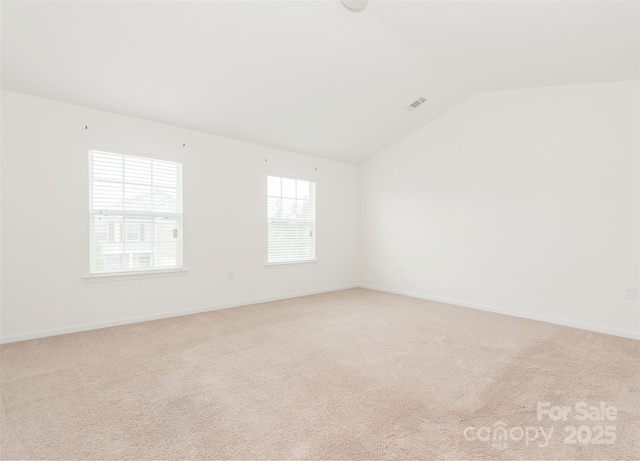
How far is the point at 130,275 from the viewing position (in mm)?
3936

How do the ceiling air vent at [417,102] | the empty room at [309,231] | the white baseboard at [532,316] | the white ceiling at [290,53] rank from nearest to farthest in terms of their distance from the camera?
the empty room at [309,231]
the white ceiling at [290,53]
the white baseboard at [532,316]
the ceiling air vent at [417,102]

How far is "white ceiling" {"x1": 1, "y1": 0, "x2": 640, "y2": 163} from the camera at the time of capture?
8.78ft

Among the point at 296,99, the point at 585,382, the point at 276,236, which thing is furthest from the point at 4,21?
the point at 585,382

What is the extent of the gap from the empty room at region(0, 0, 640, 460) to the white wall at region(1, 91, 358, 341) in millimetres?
22

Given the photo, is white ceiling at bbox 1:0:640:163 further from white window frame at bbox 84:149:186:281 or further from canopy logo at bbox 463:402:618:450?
canopy logo at bbox 463:402:618:450

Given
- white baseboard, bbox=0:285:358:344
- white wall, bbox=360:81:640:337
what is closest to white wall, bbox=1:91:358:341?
white baseboard, bbox=0:285:358:344

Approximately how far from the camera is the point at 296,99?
414cm

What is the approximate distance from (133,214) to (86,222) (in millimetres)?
467

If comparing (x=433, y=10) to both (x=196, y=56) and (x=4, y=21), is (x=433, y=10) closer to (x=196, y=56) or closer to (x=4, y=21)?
(x=196, y=56)

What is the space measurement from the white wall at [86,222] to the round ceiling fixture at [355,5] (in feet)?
8.24

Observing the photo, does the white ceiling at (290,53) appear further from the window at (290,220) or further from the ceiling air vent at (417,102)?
the window at (290,220)

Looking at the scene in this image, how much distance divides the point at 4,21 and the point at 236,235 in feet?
10.0

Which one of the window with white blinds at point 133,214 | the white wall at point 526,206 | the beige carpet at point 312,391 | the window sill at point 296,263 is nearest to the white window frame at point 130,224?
the window with white blinds at point 133,214

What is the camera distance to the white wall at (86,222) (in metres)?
3.32
